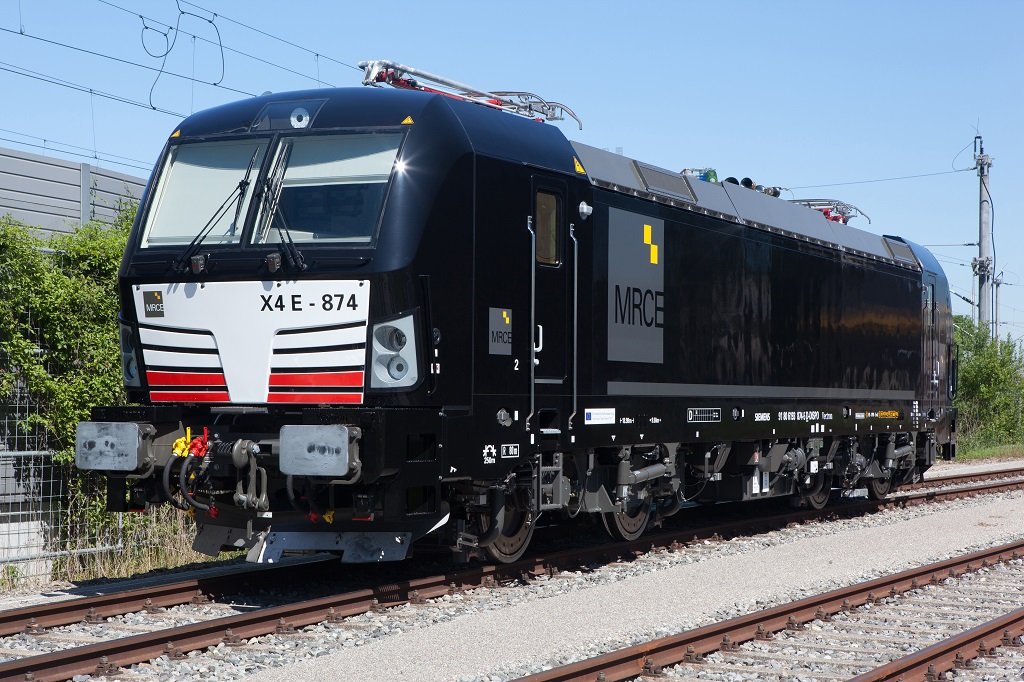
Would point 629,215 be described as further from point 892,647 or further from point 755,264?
point 892,647

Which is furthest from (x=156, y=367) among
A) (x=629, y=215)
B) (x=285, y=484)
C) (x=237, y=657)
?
(x=629, y=215)

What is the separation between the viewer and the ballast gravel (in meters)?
7.48

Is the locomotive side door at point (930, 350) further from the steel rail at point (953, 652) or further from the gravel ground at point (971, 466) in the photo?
the steel rail at point (953, 652)

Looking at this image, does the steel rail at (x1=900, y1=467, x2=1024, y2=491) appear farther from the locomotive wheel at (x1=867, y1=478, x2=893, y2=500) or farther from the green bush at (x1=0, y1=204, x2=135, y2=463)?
the green bush at (x1=0, y1=204, x2=135, y2=463)

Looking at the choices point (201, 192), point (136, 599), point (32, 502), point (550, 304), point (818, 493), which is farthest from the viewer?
point (818, 493)

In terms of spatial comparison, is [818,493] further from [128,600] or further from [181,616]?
[128,600]

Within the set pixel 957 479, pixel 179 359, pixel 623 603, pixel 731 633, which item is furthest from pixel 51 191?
pixel 957 479

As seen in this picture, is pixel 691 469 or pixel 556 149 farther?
pixel 691 469

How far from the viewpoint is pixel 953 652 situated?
7.94 m

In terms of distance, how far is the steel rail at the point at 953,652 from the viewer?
722 cm

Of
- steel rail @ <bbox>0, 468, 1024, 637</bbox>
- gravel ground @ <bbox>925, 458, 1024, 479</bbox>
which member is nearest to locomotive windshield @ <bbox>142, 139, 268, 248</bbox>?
steel rail @ <bbox>0, 468, 1024, 637</bbox>

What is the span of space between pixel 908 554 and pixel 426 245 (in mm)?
6886

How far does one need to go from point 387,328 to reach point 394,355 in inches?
7.8

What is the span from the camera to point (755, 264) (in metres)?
14.3
